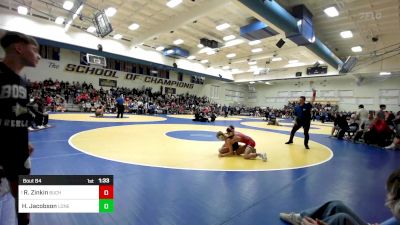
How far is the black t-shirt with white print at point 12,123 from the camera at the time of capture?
154 centimetres

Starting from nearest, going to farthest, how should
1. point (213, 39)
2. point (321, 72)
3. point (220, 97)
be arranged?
point (213, 39) < point (321, 72) < point (220, 97)

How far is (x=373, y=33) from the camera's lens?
14531 millimetres

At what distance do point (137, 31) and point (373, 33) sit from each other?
17.0m

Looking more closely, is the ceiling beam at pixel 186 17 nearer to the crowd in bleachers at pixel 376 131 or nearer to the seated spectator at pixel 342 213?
the crowd in bleachers at pixel 376 131

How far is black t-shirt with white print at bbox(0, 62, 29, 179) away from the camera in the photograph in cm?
154

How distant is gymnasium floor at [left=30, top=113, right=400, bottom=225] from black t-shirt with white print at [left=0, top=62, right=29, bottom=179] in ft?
3.32

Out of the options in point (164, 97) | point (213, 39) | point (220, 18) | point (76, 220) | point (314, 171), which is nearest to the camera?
point (76, 220)

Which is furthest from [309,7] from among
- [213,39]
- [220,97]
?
[220,97]

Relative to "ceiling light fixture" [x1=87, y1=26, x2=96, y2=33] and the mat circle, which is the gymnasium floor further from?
"ceiling light fixture" [x1=87, y1=26, x2=96, y2=33]

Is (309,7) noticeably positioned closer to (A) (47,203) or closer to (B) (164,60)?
(A) (47,203)

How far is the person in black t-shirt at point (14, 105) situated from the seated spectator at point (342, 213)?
237cm

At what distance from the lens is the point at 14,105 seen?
1584 millimetres
